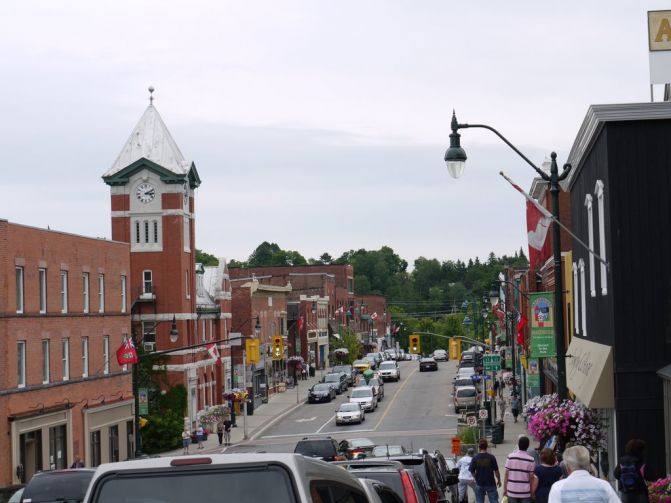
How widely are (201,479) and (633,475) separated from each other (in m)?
9.59

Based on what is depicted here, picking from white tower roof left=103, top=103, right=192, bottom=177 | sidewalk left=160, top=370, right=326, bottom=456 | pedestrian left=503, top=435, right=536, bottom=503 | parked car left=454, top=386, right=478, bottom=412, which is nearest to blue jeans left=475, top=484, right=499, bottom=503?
pedestrian left=503, top=435, right=536, bottom=503

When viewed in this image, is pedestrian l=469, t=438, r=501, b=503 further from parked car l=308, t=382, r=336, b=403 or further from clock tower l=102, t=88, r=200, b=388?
parked car l=308, t=382, r=336, b=403

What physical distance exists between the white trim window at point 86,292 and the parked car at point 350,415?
1743 centimetres

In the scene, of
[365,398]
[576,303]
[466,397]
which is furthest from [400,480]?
[365,398]

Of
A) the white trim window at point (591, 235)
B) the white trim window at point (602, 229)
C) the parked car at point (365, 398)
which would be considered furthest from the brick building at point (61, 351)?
the white trim window at point (602, 229)

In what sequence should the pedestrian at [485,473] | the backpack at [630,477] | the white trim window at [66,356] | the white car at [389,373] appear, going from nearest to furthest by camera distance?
1. the backpack at [630,477]
2. the pedestrian at [485,473]
3. the white trim window at [66,356]
4. the white car at [389,373]

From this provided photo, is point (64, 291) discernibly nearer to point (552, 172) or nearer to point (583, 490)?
point (552, 172)

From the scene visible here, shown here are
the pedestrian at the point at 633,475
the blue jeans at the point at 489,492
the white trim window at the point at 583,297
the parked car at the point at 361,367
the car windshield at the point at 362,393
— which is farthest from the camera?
the parked car at the point at 361,367

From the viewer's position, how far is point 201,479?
7.60 metres

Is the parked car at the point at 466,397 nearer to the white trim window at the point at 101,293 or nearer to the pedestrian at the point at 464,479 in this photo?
the white trim window at the point at 101,293

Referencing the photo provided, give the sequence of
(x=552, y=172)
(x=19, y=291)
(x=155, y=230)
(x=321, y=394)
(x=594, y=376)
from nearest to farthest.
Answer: (x=552, y=172)
(x=594, y=376)
(x=19, y=291)
(x=155, y=230)
(x=321, y=394)

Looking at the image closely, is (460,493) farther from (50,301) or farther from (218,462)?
(50,301)

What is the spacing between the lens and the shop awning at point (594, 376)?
77.2 feet

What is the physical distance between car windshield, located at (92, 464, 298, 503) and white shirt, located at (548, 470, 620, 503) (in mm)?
4110
